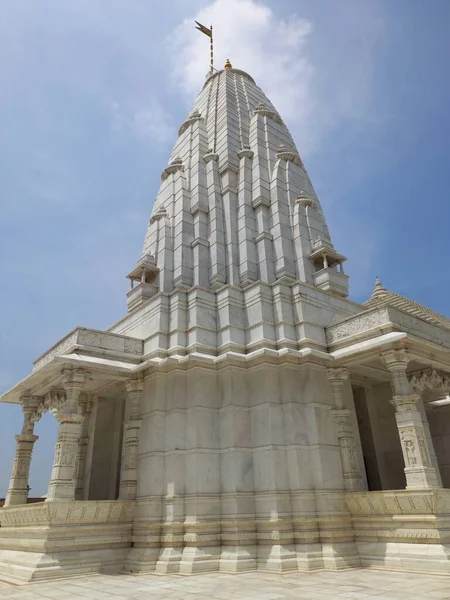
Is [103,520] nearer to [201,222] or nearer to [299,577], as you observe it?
[299,577]

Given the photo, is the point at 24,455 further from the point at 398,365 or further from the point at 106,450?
the point at 398,365

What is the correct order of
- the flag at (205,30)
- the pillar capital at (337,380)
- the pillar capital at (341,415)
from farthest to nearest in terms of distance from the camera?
the flag at (205,30)
the pillar capital at (337,380)
the pillar capital at (341,415)

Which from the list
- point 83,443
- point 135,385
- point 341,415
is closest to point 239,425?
point 341,415

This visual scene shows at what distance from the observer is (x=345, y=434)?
1429cm

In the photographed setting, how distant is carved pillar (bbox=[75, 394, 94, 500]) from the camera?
1781 cm

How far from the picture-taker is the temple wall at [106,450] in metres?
17.8

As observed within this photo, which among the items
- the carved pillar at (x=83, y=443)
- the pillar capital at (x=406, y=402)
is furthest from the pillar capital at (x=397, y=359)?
the carved pillar at (x=83, y=443)

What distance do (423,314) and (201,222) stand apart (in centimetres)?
1265

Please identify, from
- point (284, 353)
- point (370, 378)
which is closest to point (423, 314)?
point (370, 378)

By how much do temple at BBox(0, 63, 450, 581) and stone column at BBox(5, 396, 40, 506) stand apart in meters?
0.05

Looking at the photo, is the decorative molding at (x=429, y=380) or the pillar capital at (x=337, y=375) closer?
the pillar capital at (x=337, y=375)

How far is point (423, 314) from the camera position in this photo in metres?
23.6

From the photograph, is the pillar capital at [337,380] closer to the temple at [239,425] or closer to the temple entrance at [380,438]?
the temple at [239,425]

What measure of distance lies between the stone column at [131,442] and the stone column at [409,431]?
820cm
